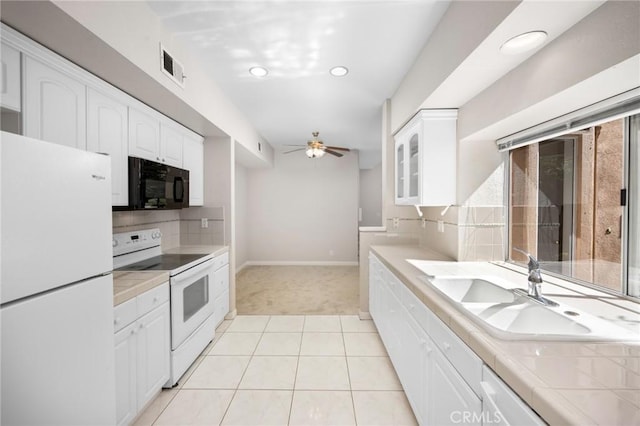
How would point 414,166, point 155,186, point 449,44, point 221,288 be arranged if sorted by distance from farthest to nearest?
point 221,288 → point 414,166 → point 155,186 → point 449,44

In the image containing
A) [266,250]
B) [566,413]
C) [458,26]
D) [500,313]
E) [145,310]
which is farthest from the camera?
[266,250]

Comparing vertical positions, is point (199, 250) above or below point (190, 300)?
above

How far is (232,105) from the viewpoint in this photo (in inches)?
133

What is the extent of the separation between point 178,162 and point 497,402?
3029mm

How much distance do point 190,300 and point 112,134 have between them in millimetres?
1407

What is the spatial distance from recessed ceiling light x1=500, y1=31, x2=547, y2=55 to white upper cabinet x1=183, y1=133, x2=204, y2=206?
286cm

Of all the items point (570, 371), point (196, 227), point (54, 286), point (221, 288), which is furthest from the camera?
point (196, 227)

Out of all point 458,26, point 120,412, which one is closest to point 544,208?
point 458,26

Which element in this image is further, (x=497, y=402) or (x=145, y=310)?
(x=145, y=310)

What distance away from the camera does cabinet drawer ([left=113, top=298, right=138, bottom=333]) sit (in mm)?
1512

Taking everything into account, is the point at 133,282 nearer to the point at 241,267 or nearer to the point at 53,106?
the point at 53,106

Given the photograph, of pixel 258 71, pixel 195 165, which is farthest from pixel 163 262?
pixel 258 71

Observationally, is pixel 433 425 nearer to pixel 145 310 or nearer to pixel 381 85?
pixel 145 310

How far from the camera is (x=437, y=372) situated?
4.31 ft
